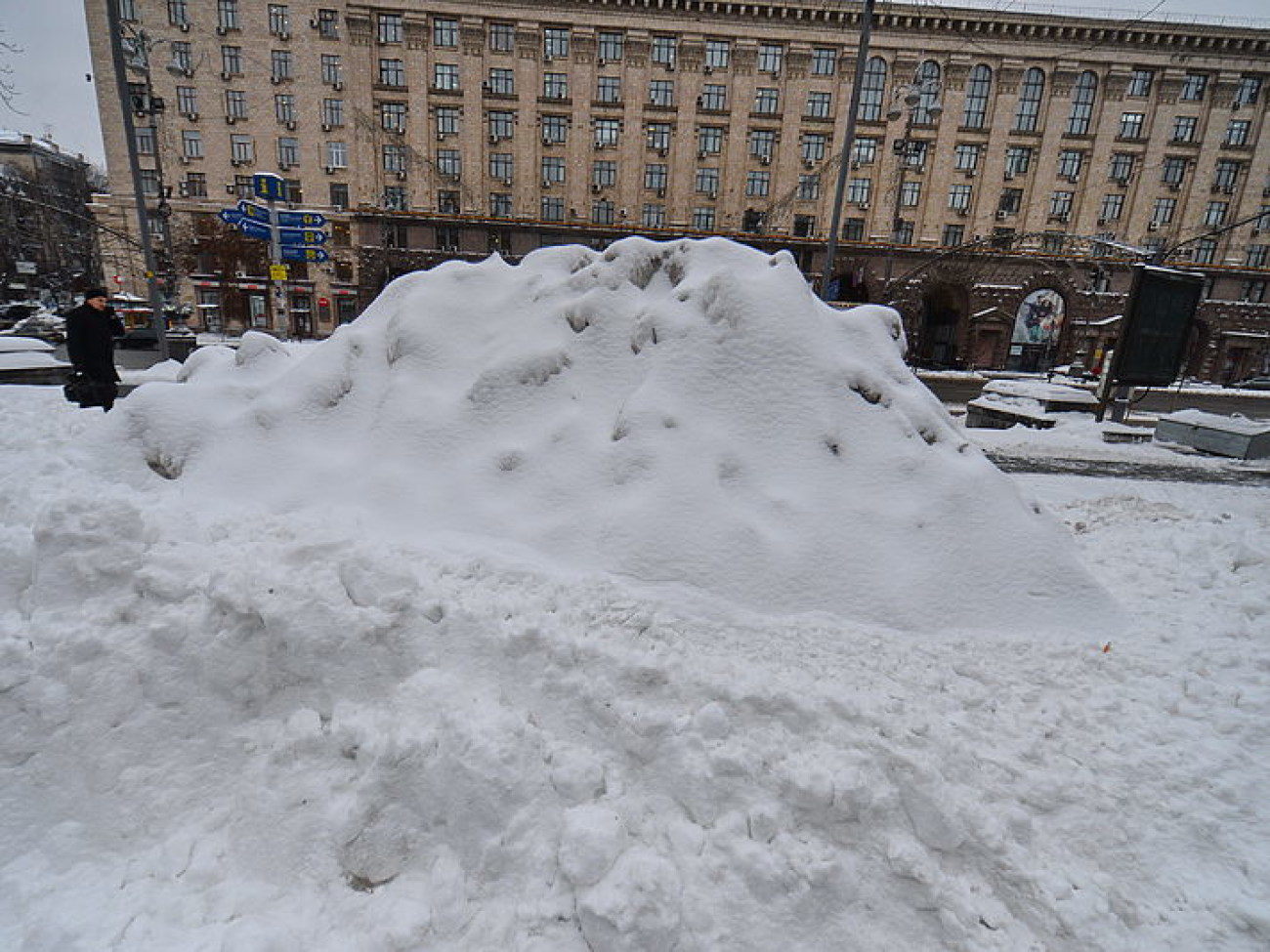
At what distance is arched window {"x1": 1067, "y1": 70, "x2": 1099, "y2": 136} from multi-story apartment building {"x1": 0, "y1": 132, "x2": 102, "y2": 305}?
63.5 metres

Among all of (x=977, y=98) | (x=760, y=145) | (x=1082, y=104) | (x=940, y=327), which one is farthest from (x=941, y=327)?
(x=760, y=145)

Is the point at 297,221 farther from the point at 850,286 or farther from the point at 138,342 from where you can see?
the point at 850,286

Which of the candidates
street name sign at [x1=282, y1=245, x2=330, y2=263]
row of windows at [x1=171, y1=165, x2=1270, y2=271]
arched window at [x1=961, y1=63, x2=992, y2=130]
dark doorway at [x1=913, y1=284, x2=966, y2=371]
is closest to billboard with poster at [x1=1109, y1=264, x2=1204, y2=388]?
street name sign at [x1=282, y1=245, x2=330, y2=263]

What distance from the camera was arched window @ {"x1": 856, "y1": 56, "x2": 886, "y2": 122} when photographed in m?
36.8

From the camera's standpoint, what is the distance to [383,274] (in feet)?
120

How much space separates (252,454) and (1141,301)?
54.1ft

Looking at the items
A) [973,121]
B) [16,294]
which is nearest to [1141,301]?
[973,121]

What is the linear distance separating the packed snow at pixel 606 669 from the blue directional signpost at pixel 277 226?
1211cm

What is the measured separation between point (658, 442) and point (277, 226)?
52.5 feet

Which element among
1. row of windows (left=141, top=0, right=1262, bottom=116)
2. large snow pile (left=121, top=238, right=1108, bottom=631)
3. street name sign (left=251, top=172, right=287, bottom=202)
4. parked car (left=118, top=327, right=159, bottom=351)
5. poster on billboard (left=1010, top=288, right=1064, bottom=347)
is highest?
row of windows (left=141, top=0, right=1262, bottom=116)

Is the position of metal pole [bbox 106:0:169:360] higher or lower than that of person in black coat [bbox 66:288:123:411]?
higher

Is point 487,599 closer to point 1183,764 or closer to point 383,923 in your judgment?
point 383,923

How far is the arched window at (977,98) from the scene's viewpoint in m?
36.8

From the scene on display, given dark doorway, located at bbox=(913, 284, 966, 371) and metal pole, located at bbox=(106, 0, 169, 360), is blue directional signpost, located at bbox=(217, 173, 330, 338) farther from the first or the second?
dark doorway, located at bbox=(913, 284, 966, 371)
